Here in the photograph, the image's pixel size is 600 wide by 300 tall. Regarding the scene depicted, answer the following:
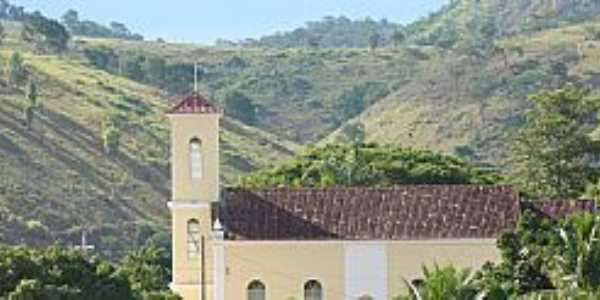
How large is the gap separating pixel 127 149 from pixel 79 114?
24.3 ft

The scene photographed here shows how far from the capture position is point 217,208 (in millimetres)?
67250

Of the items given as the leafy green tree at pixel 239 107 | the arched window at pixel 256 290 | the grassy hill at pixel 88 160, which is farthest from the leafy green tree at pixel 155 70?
the arched window at pixel 256 290

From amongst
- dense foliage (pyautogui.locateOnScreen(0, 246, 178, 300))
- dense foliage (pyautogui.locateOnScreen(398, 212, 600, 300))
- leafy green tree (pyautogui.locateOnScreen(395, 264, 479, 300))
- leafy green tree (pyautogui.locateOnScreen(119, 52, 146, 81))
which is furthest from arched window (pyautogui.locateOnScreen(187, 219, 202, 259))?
leafy green tree (pyautogui.locateOnScreen(119, 52, 146, 81))

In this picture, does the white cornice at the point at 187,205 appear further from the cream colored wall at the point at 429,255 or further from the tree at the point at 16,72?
the tree at the point at 16,72

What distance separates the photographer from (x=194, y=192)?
68.3 m

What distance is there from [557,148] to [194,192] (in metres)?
28.2

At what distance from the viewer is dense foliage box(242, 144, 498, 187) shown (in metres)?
88.8

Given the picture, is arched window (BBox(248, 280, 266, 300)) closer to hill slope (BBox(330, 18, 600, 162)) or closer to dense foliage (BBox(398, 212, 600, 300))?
dense foliage (BBox(398, 212, 600, 300))

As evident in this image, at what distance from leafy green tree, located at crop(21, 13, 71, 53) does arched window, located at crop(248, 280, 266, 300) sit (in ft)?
385

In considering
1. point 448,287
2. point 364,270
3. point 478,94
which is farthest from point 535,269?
point 478,94

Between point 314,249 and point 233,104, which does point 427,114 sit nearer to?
point 233,104

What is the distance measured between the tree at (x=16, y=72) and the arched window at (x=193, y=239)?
3323 inches

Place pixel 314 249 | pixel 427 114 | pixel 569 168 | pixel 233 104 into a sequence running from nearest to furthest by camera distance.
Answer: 1. pixel 314 249
2. pixel 569 168
3. pixel 427 114
4. pixel 233 104

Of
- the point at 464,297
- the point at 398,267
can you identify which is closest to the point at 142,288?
the point at 398,267
